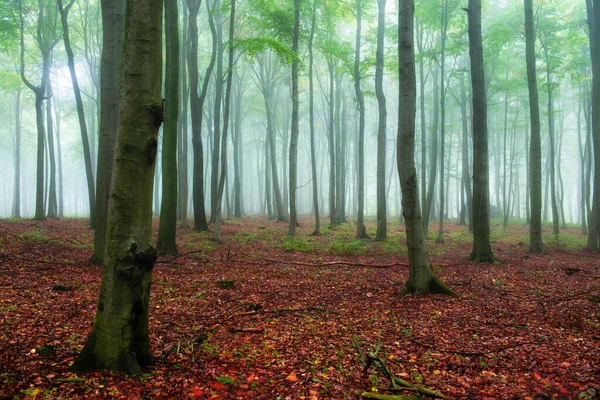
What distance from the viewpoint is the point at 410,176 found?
20.5ft

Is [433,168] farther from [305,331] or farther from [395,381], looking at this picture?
[395,381]

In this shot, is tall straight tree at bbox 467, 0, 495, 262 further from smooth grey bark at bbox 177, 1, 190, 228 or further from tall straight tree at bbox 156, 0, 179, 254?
smooth grey bark at bbox 177, 1, 190, 228

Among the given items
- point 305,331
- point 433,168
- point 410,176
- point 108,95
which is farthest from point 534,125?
point 108,95

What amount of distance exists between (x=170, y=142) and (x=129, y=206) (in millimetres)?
6500

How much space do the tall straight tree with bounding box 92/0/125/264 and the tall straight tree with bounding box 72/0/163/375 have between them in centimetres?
488

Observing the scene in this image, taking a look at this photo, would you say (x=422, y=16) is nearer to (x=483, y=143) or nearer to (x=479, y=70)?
(x=479, y=70)

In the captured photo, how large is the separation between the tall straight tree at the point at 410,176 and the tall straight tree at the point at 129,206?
4413 mm

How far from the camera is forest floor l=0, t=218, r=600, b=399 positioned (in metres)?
3.02

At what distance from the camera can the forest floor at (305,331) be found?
3021mm

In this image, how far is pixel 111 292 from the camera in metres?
3.02

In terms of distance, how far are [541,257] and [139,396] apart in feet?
40.2

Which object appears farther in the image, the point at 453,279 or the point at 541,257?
the point at 541,257

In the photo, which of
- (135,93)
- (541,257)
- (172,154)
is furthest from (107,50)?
(541,257)

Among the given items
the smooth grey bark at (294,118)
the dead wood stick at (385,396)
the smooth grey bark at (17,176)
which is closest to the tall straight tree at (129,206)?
the dead wood stick at (385,396)
